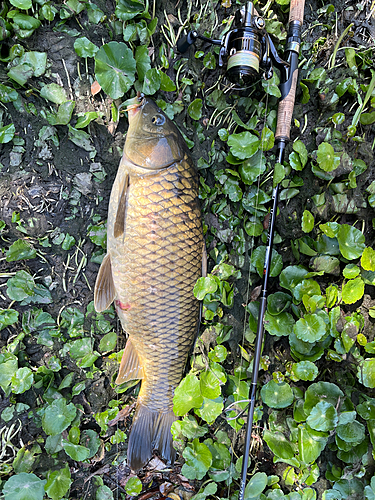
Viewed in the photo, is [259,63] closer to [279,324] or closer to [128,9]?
[128,9]

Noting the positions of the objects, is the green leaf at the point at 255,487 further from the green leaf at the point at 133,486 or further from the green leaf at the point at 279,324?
the green leaf at the point at 279,324

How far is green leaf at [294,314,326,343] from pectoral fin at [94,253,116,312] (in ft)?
2.80

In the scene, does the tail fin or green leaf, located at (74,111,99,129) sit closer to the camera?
green leaf, located at (74,111,99,129)

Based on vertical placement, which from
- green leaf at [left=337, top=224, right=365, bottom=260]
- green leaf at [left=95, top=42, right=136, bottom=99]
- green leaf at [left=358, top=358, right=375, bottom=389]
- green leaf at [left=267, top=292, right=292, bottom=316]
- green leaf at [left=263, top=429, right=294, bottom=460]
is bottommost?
green leaf at [left=263, top=429, right=294, bottom=460]

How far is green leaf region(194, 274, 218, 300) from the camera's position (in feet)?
4.07

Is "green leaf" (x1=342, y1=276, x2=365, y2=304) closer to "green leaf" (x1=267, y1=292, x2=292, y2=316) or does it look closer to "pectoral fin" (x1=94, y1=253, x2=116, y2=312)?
"green leaf" (x1=267, y1=292, x2=292, y2=316)

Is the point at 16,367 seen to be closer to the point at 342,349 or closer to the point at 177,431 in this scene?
the point at 177,431

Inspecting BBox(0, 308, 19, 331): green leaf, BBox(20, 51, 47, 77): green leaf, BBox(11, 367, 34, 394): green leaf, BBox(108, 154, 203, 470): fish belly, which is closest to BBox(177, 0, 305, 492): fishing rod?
BBox(108, 154, 203, 470): fish belly

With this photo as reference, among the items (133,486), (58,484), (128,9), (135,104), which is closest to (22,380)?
(58,484)

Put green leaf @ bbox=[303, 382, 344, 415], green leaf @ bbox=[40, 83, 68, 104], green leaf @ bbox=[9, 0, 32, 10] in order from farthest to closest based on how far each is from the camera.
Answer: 1. green leaf @ bbox=[303, 382, 344, 415]
2. green leaf @ bbox=[40, 83, 68, 104]
3. green leaf @ bbox=[9, 0, 32, 10]

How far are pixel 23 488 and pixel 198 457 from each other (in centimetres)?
73

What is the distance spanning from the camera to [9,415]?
129 centimetres

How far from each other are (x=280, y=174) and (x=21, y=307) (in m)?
1.33

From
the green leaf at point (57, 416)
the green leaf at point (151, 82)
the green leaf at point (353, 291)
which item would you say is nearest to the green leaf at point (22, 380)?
the green leaf at point (57, 416)
